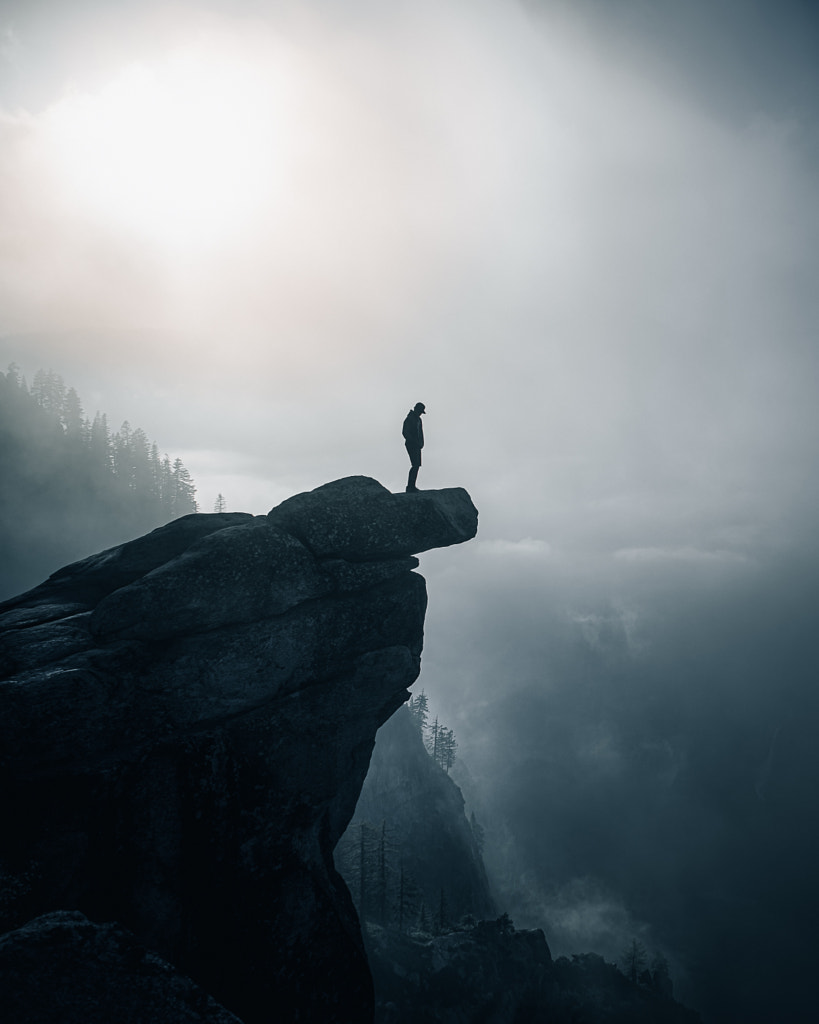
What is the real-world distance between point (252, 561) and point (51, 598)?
453 inches

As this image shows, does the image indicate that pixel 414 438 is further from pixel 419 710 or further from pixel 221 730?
pixel 419 710

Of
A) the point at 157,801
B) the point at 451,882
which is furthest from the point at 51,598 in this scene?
the point at 451,882

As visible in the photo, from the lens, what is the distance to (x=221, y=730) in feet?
68.9

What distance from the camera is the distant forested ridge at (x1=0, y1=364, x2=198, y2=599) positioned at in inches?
5615

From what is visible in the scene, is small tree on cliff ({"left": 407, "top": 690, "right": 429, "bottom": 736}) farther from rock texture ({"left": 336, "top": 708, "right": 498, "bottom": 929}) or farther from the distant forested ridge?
the distant forested ridge

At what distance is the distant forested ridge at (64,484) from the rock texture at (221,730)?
14996 cm

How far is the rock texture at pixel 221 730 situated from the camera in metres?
17.5

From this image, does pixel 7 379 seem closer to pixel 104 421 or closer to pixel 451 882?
pixel 104 421

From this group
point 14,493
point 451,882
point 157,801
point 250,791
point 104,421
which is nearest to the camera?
point 157,801

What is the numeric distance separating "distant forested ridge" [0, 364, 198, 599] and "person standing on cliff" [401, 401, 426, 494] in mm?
152882

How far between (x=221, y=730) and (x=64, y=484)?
174972mm

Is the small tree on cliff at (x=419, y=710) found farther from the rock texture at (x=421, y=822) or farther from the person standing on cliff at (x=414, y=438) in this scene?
the person standing on cliff at (x=414, y=438)

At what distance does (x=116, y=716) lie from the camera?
63.4 feet

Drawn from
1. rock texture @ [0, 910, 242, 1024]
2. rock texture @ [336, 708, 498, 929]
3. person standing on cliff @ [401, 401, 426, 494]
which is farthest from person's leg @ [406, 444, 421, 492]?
rock texture @ [336, 708, 498, 929]
